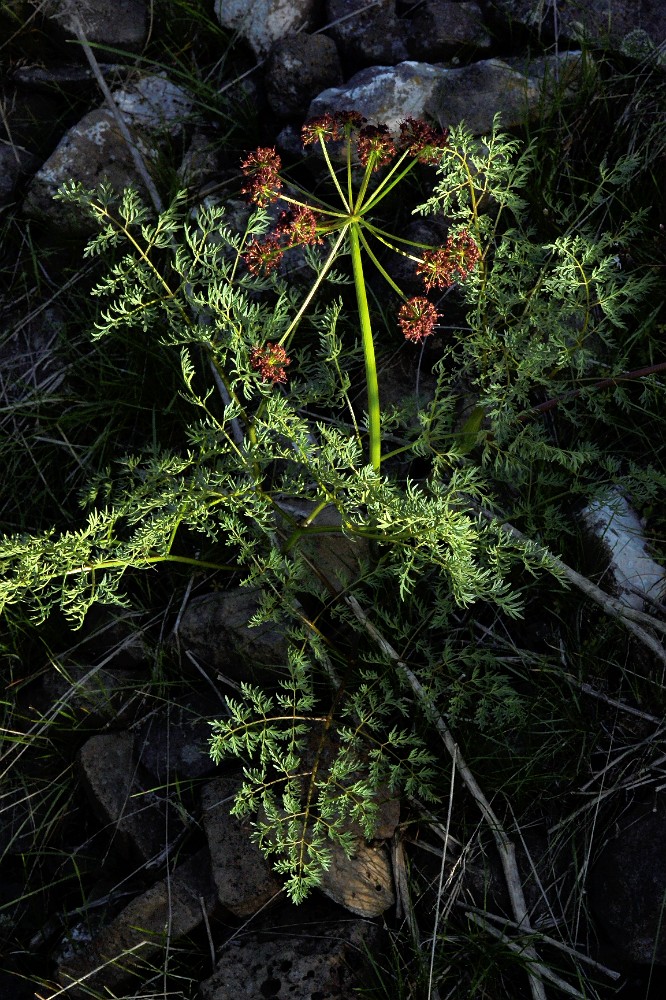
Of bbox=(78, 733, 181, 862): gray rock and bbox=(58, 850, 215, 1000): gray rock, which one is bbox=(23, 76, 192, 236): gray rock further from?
bbox=(58, 850, 215, 1000): gray rock

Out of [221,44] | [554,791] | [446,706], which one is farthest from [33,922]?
[221,44]

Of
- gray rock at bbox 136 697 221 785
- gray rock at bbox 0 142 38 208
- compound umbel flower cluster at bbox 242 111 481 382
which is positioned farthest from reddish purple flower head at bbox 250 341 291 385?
gray rock at bbox 0 142 38 208

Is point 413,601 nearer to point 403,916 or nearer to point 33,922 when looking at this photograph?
point 403,916

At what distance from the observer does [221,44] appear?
4.68 meters

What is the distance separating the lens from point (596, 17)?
428 cm

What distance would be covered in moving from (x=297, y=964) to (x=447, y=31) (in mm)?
3983

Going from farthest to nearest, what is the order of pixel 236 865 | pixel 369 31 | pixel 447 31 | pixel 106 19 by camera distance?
pixel 106 19
pixel 369 31
pixel 447 31
pixel 236 865

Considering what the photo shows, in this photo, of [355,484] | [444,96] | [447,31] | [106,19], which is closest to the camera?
[355,484]

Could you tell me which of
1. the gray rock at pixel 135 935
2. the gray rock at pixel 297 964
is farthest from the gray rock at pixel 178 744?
the gray rock at pixel 297 964

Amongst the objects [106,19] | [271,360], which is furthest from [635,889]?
[106,19]

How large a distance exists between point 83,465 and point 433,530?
2063mm

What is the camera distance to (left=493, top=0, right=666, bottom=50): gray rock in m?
4.25

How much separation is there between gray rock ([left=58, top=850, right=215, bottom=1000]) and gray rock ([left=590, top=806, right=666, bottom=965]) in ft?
4.67

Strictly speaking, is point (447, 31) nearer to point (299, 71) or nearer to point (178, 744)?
point (299, 71)
